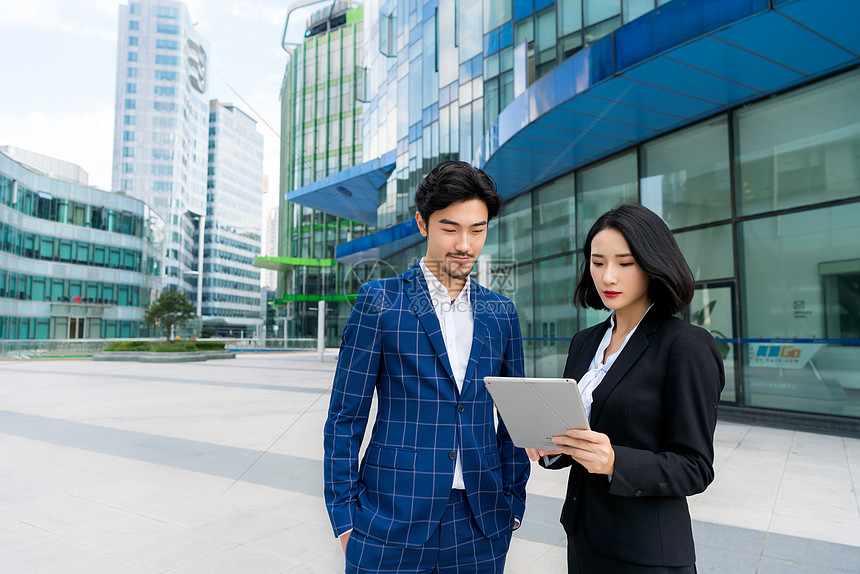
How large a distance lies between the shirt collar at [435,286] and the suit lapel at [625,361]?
0.60 meters

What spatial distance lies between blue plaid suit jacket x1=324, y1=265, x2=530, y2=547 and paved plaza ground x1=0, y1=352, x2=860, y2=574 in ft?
7.18

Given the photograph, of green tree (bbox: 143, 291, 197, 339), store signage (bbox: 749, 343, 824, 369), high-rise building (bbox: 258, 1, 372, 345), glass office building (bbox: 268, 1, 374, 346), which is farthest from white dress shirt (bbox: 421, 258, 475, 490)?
high-rise building (bbox: 258, 1, 372, 345)

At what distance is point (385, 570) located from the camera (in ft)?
5.94

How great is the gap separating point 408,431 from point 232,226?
111525 millimetres

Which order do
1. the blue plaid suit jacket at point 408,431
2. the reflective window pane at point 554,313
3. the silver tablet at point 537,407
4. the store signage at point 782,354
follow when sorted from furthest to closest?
1. the reflective window pane at point 554,313
2. the store signage at point 782,354
3. the blue plaid suit jacket at point 408,431
4. the silver tablet at point 537,407

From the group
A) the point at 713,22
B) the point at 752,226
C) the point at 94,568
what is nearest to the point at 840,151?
the point at 752,226

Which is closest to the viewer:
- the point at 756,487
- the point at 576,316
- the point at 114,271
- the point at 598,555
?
the point at 598,555

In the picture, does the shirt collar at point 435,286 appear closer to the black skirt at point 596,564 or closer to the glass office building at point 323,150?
the black skirt at point 596,564

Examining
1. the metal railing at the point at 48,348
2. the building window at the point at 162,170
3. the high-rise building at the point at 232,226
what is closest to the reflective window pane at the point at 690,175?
the metal railing at the point at 48,348

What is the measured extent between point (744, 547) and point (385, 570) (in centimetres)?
356

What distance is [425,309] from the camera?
2.00 metres

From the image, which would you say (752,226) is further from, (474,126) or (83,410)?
(83,410)

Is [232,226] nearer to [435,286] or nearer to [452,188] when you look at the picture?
[435,286]

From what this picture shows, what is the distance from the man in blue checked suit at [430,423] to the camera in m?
1.85
